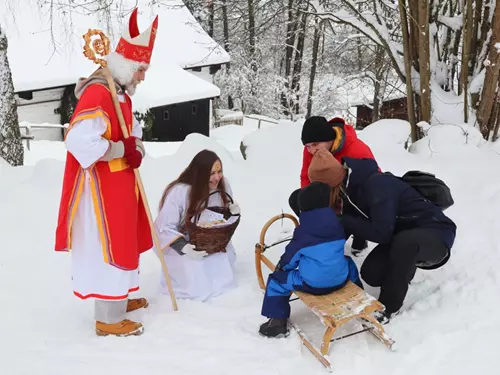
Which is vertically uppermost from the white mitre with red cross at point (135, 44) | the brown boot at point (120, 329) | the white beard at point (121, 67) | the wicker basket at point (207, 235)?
the white mitre with red cross at point (135, 44)

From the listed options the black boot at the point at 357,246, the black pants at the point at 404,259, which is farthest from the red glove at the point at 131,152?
the black boot at the point at 357,246

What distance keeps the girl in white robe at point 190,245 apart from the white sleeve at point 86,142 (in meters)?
0.87

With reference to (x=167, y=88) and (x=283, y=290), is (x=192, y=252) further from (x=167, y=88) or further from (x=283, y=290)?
(x=167, y=88)

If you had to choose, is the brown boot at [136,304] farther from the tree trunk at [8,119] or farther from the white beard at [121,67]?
the tree trunk at [8,119]

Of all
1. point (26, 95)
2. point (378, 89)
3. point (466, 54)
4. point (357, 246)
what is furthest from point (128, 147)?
point (378, 89)

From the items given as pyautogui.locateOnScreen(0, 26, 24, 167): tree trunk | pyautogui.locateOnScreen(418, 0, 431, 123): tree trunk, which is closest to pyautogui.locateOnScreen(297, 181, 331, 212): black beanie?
pyautogui.locateOnScreen(418, 0, 431, 123): tree trunk

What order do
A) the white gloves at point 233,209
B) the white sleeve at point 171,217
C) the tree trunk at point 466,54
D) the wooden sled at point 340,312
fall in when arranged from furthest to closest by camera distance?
the tree trunk at point 466,54 < the white gloves at point 233,209 < the white sleeve at point 171,217 < the wooden sled at point 340,312

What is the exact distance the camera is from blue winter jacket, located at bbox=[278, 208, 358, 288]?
3.14 metres

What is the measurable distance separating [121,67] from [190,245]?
1.37 meters

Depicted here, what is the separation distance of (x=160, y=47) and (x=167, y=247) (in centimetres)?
1378

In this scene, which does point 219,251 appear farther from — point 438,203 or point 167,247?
point 438,203

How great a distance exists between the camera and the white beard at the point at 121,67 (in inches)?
129

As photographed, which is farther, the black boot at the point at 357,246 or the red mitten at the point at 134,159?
the black boot at the point at 357,246

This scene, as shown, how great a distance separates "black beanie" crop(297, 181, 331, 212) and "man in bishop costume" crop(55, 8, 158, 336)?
42.1 inches
